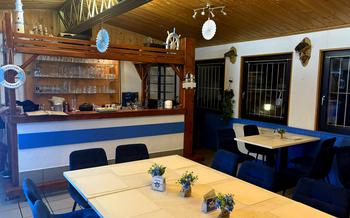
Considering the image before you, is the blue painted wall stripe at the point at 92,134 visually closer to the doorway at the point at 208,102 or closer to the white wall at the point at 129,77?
the doorway at the point at 208,102

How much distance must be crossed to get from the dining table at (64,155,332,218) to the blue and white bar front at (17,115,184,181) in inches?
58.9

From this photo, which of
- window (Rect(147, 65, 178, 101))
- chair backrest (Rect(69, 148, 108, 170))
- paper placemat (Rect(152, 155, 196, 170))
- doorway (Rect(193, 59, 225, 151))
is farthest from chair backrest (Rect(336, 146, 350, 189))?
window (Rect(147, 65, 178, 101))

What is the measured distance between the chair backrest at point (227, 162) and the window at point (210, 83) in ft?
11.8

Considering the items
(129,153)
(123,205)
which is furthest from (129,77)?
(123,205)

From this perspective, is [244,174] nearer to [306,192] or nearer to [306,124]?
[306,192]

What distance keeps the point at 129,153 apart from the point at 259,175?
1.52 metres

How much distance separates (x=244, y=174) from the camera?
279 cm

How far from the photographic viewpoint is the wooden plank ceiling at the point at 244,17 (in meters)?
3.93

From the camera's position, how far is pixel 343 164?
3684 mm

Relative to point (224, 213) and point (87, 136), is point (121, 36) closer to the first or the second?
point (87, 136)

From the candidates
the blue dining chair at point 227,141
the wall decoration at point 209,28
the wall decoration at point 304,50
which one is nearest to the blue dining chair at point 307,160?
the blue dining chair at point 227,141

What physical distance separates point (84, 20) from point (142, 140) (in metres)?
2.76

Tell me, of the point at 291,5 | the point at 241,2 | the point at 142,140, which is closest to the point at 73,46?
the point at 142,140

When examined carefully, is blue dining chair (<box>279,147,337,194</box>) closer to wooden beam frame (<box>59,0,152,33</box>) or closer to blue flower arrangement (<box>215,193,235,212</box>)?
blue flower arrangement (<box>215,193,235,212</box>)
